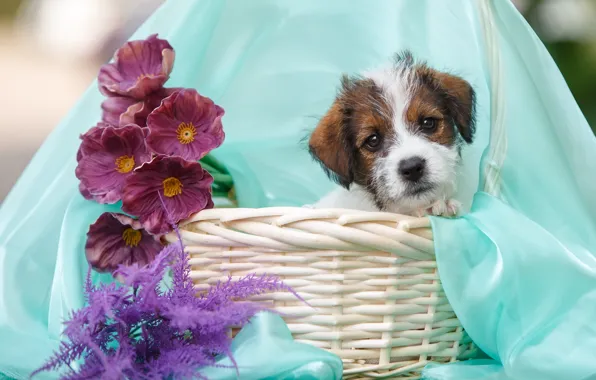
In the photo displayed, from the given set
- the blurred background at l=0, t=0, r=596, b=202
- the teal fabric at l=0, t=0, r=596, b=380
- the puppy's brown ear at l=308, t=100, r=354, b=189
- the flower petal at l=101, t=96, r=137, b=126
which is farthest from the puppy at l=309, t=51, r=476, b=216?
the blurred background at l=0, t=0, r=596, b=202

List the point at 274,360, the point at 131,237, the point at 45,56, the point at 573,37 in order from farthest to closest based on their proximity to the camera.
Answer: the point at 45,56 < the point at 573,37 < the point at 131,237 < the point at 274,360

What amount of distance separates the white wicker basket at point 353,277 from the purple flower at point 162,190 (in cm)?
17

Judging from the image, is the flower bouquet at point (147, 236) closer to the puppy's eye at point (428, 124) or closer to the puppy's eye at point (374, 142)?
the puppy's eye at point (374, 142)

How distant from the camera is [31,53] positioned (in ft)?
21.9

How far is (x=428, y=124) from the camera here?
167 cm

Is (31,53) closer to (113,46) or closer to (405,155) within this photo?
(113,46)

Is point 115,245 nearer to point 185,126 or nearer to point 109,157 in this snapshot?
point 109,157

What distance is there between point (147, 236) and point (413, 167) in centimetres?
66

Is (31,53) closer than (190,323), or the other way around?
(190,323)

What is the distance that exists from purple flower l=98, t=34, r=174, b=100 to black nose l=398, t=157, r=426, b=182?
2.11ft

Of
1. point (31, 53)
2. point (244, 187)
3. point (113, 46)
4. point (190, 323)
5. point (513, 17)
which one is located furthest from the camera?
point (31, 53)

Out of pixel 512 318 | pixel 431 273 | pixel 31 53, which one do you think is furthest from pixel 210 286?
pixel 31 53

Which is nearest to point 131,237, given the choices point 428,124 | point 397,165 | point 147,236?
point 147,236

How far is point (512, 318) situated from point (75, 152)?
1.20m
